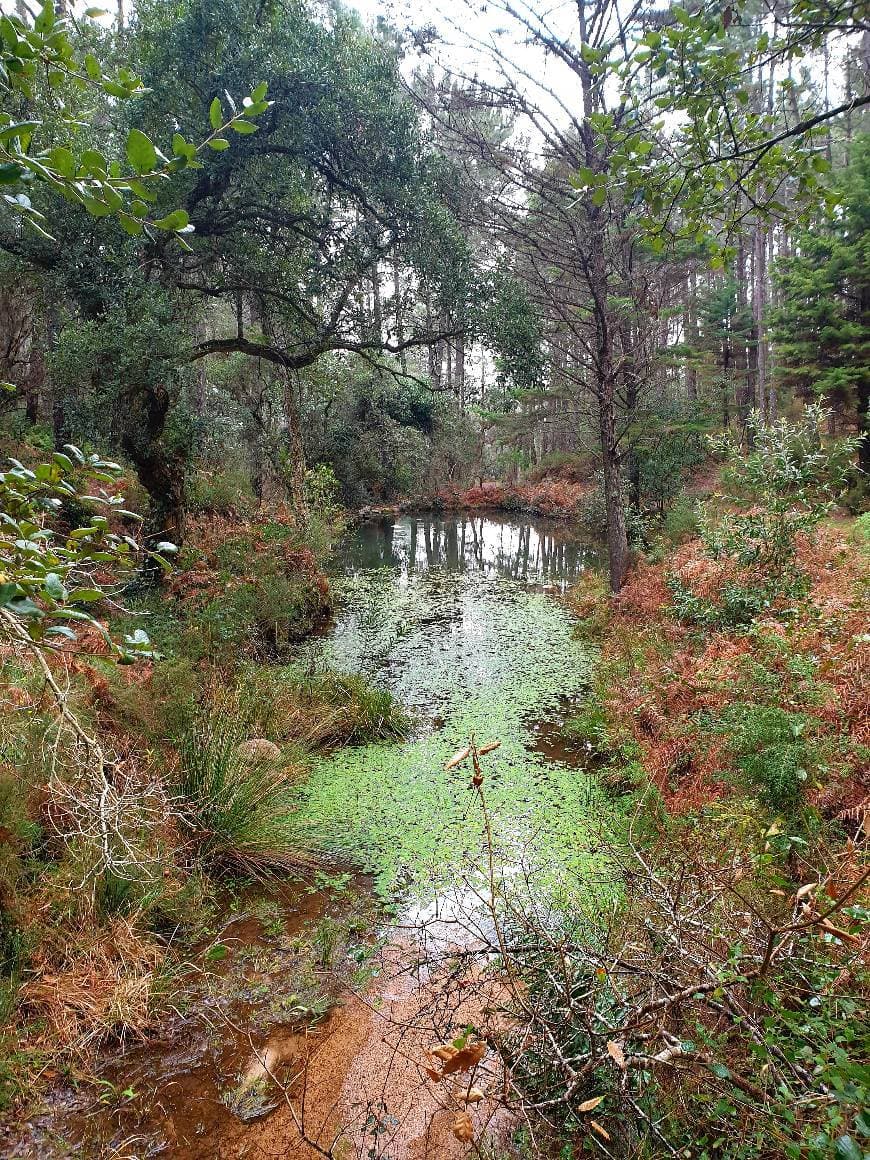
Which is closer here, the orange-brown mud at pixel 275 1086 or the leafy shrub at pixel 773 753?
the orange-brown mud at pixel 275 1086

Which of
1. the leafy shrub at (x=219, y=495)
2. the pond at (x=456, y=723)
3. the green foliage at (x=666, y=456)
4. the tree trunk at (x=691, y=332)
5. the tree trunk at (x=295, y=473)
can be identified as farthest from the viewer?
the tree trunk at (x=691, y=332)

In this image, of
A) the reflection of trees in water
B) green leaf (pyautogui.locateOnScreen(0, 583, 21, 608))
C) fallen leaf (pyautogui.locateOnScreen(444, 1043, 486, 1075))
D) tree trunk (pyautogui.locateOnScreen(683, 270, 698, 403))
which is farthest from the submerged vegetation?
tree trunk (pyautogui.locateOnScreen(683, 270, 698, 403))

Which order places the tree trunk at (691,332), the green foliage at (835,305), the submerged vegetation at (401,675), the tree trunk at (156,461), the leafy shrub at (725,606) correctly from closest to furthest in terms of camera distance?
the submerged vegetation at (401,675) < the leafy shrub at (725,606) < the tree trunk at (156,461) < the green foliage at (835,305) < the tree trunk at (691,332)

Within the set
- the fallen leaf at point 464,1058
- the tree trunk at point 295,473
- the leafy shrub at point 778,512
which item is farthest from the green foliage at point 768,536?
the tree trunk at point 295,473

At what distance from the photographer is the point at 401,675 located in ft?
21.8

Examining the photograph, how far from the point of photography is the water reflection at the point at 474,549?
1262 centimetres

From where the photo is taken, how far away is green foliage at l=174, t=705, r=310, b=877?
11.2 feet

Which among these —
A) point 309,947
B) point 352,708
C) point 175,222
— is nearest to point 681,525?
point 352,708

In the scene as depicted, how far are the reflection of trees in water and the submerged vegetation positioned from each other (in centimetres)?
152

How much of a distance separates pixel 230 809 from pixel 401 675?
3289mm

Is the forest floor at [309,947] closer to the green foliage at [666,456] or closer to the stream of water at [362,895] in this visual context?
the stream of water at [362,895]

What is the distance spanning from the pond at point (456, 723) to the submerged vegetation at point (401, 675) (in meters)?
0.04

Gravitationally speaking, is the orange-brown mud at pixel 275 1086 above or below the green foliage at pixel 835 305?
below

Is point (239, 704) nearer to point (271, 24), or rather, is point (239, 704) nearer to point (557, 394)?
point (271, 24)
